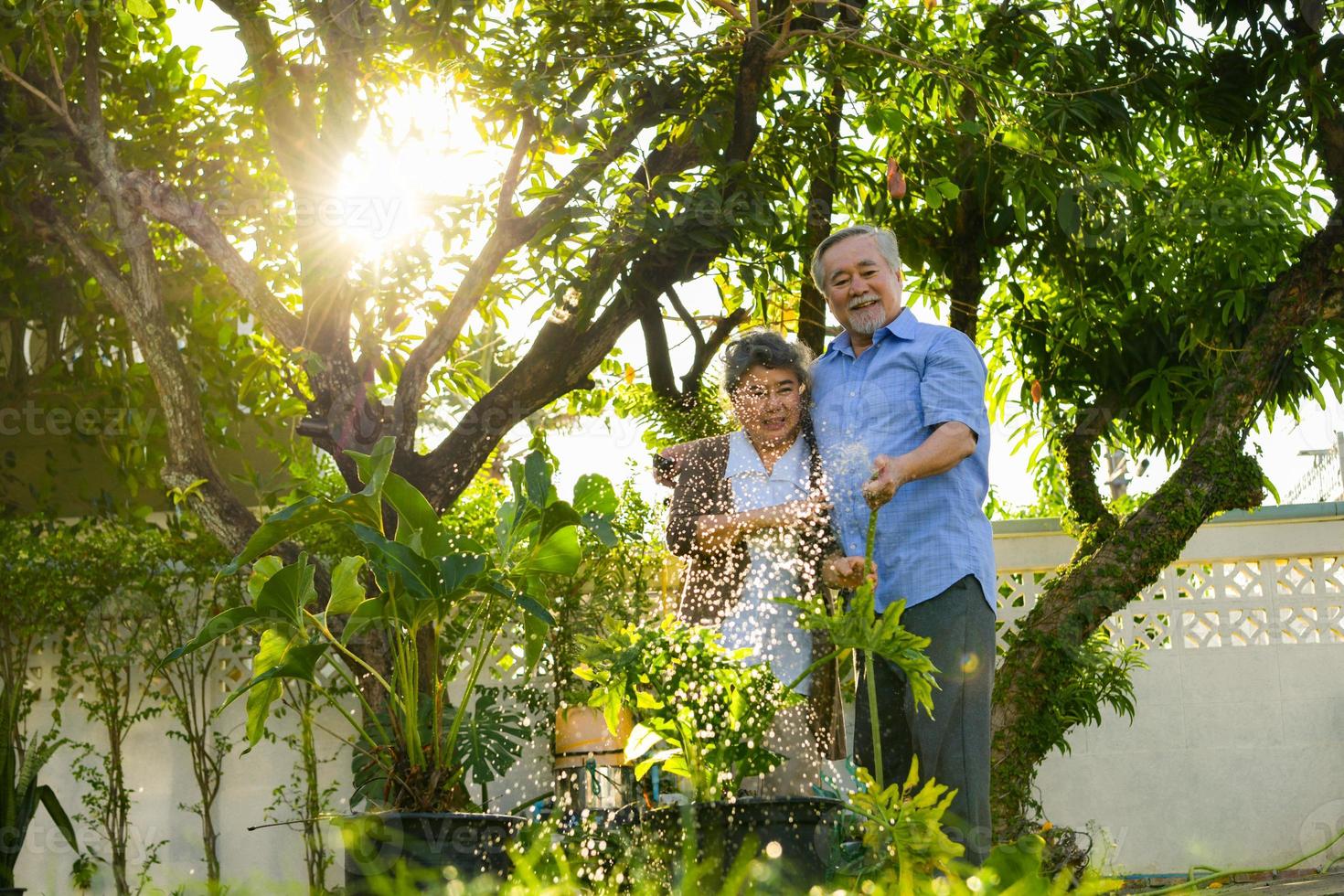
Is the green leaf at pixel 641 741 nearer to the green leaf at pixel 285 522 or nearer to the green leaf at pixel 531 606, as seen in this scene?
the green leaf at pixel 531 606

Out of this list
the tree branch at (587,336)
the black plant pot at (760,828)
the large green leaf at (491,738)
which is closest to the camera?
the black plant pot at (760,828)

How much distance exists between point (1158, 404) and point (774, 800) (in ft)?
14.6

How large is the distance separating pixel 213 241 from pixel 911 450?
3.16 meters

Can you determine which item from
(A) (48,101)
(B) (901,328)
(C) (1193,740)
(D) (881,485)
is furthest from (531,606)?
(C) (1193,740)

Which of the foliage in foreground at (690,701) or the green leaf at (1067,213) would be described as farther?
the green leaf at (1067,213)

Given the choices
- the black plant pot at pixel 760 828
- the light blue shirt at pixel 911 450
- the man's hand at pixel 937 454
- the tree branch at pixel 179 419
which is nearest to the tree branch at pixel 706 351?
the tree branch at pixel 179 419

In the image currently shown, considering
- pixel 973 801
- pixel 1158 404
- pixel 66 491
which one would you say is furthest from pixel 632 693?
pixel 66 491

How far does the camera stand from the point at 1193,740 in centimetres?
554

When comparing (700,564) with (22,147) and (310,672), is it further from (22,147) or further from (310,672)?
(22,147)

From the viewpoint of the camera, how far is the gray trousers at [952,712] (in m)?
2.17

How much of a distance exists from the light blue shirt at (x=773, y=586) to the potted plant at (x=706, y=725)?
618 mm

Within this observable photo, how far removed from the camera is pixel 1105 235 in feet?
14.8

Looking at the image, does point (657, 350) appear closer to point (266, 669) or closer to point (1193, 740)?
point (1193, 740)

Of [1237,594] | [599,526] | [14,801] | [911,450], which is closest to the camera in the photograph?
[599,526]
